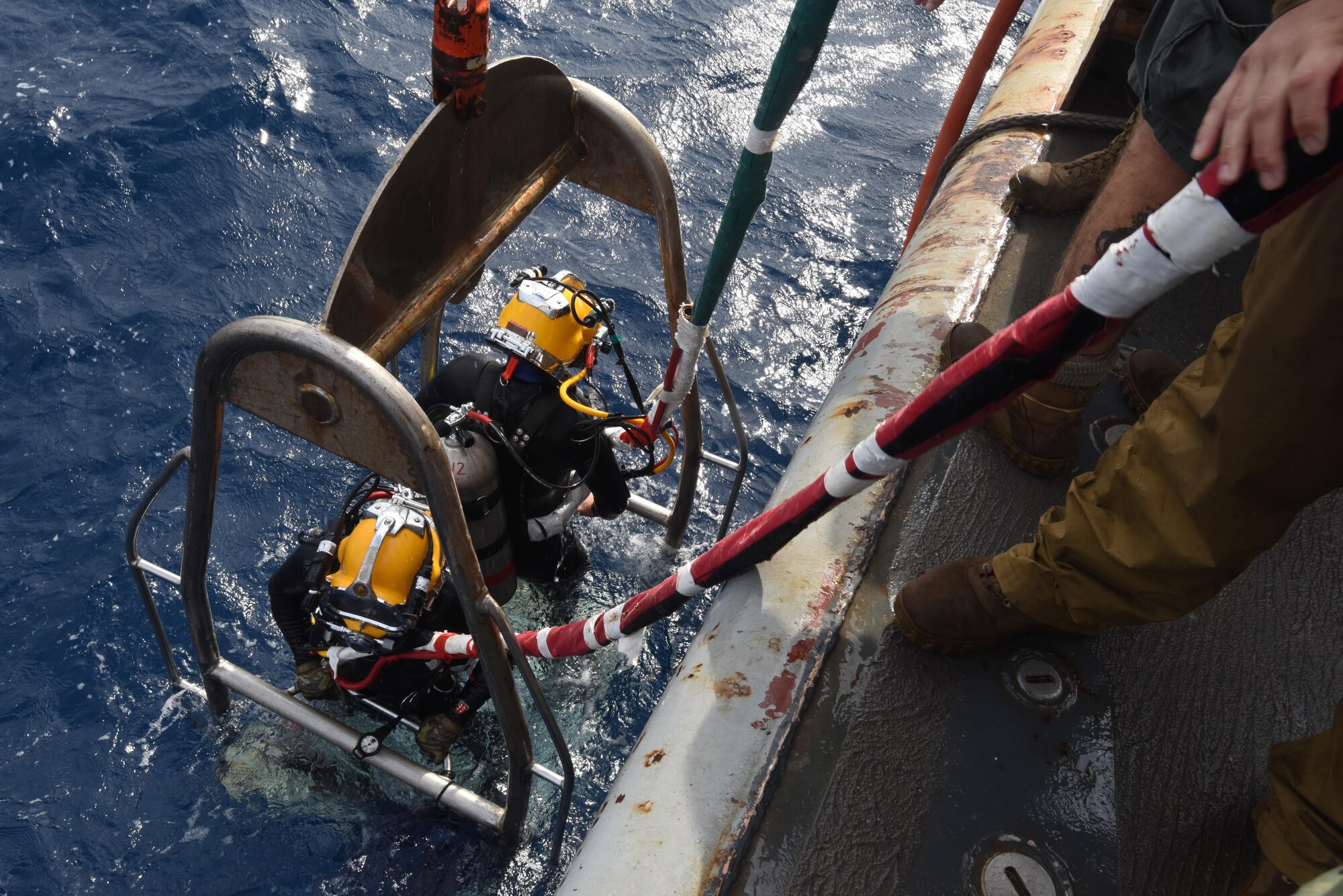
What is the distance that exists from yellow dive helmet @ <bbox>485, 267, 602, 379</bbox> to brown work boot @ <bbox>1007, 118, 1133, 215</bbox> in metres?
1.66

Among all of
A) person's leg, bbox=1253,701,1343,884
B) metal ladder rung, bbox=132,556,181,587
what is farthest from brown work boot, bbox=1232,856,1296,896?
metal ladder rung, bbox=132,556,181,587

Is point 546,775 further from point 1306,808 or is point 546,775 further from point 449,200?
point 1306,808

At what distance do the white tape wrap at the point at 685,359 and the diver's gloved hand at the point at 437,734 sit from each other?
1477 millimetres

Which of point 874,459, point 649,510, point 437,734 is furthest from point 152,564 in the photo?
point 874,459

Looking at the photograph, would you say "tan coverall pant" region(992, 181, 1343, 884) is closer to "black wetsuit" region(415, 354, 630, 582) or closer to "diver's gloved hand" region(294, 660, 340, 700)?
"black wetsuit" region(415, 354, 630, 582)

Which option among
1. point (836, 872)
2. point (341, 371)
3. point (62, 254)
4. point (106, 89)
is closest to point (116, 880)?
point (341, 371)

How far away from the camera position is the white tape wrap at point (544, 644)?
2.72 metres

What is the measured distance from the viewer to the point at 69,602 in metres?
4.37

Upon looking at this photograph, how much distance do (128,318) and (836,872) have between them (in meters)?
5.50

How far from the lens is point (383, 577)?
287cm

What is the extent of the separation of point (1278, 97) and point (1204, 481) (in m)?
0.73

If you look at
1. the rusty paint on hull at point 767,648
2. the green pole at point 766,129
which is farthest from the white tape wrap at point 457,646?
the green pole at point 766,129

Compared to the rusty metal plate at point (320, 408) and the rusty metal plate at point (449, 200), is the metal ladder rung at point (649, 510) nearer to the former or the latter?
the rusty metal plate at point (449, 200)

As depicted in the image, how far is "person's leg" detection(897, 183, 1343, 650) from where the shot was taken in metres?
1.45
